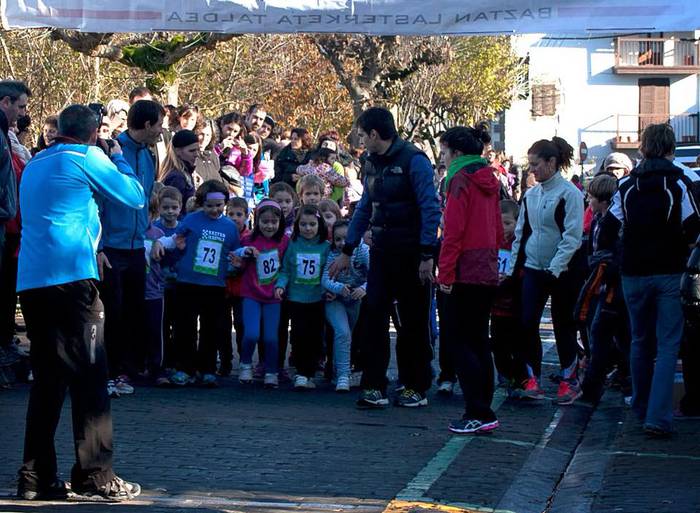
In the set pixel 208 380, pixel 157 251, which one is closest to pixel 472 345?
pixel 208 380

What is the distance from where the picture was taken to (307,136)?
1842cm

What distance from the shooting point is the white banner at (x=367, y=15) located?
938 centimetres

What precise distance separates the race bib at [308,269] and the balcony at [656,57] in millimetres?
57272

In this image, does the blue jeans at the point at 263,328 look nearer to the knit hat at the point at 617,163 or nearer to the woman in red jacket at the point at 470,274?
the woman in red jacket at the point at 470,274

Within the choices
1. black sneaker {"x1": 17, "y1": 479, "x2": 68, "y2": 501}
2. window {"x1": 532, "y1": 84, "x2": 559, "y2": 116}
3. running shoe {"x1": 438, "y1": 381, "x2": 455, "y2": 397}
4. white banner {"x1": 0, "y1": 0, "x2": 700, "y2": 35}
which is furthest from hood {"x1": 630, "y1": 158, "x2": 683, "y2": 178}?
window {"x1": 532, "y1": 84, "x2": 559, "y2": 116}

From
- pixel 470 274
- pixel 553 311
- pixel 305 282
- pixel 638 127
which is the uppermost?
pixel 638 127

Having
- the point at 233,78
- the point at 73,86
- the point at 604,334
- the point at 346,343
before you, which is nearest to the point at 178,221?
the point at 346,343

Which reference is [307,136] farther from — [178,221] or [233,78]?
[233,78]

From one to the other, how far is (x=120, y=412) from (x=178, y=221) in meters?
2.42

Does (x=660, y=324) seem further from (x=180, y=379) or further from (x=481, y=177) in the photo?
(x=180, y=379)

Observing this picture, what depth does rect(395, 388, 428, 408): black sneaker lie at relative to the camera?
1014cm

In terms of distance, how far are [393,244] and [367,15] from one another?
1.60 meters

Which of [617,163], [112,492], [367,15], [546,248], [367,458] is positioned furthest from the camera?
[617,163]

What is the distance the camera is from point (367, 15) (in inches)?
376
